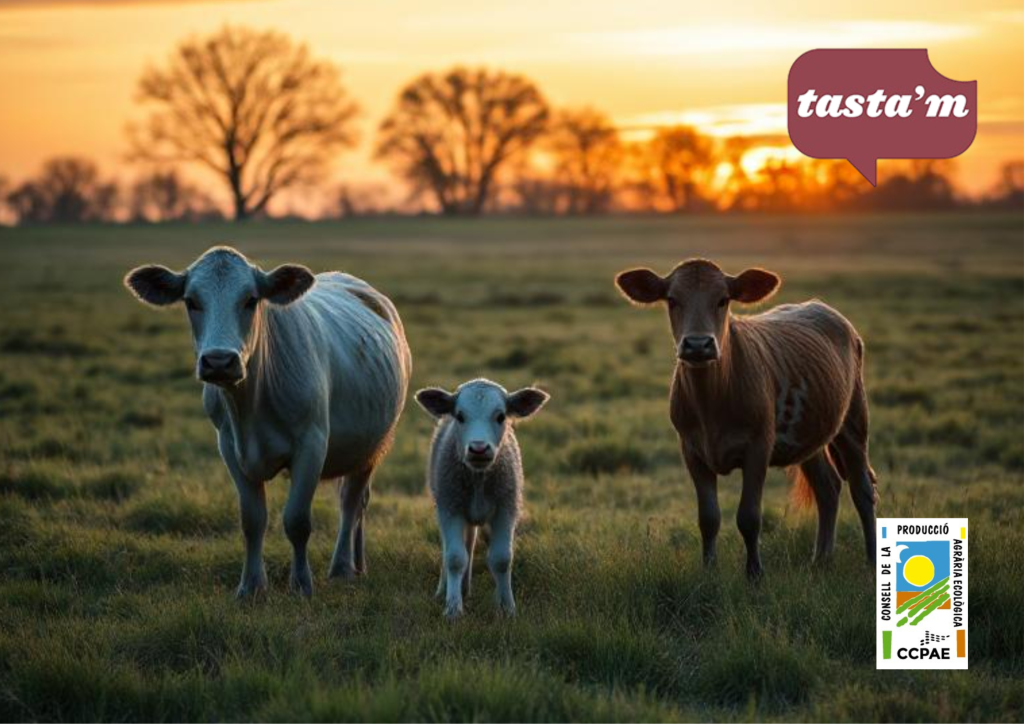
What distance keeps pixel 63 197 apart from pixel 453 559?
82932mm

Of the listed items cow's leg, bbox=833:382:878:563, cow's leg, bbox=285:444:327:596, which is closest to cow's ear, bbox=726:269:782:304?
cow's leg, bbox=833:382:878:563

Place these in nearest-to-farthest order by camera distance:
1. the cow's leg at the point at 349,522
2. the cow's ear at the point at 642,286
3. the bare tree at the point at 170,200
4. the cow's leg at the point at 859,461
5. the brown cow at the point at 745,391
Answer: the brown cow at the point at 745,391 → the cow's ear at the point at 642,286 → the cow's leg at the point at 349,522 → the cow's leg at the point at 859,461 → the bare tree at the point at 170,200

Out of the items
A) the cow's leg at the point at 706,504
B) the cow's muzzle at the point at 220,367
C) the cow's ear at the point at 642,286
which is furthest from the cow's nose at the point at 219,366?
the cow's leg at the point at 706,504

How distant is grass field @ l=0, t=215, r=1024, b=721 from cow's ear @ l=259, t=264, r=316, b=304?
167cm

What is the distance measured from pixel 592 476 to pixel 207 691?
614cm

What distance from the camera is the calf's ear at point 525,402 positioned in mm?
6922

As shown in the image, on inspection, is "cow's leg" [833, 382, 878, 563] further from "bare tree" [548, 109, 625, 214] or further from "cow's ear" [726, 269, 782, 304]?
"bare tree" [548, 109, 625, 214]

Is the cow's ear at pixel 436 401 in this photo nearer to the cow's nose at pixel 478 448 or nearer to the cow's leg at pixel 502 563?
the cow's nose at pixel 478 448

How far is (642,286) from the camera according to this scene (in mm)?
7289

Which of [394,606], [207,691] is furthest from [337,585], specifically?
[207,691]

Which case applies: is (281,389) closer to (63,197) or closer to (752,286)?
(752,286)

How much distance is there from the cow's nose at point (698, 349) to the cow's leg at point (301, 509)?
2182mm

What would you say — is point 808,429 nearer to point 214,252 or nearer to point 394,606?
point 394,606

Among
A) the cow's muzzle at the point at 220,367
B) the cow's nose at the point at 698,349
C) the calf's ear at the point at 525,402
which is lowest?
the calf's ear at the point at 525,402
